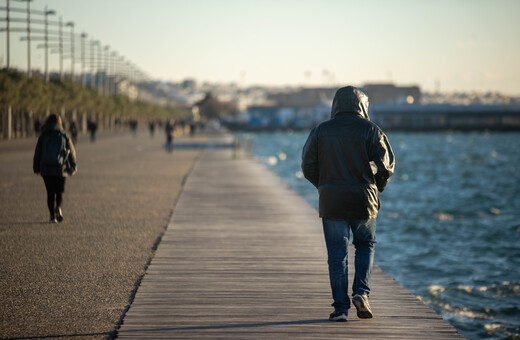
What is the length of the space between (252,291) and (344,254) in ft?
5.31

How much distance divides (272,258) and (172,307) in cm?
302

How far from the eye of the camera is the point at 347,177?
613 cm

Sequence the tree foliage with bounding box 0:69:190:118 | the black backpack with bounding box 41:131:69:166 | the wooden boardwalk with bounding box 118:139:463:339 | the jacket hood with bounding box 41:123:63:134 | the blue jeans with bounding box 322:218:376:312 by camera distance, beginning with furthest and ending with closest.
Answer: the tree foliage with bounding box 0:69:190:118, the jacket hood with bounding box 41:123:63:134, the black backpack with bounding box 41:131:69:166, the blue jeans with bounding box 322:218:376:312, the wooden boardwalk with bounding box 118:139:463:339

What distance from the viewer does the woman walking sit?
1216 centimetres

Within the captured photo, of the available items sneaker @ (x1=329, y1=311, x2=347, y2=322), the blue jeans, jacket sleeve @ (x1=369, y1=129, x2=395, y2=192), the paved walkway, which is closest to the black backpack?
the paved walkway

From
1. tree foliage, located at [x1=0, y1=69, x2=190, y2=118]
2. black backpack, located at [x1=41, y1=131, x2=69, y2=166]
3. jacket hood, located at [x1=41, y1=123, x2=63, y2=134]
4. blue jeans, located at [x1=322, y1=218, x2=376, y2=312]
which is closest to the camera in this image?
blue jeans, located at [x1=322, y1=218, x2=376, y2=312]

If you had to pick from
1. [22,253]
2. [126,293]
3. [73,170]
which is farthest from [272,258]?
[73,170]

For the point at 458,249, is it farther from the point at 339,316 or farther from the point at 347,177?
the point at 347,177

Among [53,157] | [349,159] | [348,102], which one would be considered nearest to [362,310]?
[349,159]

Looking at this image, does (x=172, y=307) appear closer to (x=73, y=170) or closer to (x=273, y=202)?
(x=73, y=170)

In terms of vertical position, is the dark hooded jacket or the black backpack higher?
the dark hooded jacket

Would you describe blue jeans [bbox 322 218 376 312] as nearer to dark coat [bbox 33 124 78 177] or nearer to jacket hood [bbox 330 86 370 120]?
jacket hood [bbox 330 86 370 120]

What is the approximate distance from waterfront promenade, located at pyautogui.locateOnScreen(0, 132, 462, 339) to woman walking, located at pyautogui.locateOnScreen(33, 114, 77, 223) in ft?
2.60

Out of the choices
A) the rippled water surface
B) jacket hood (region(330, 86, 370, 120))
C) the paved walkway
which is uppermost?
jacket hood (region(330, 86, 370, 120))
